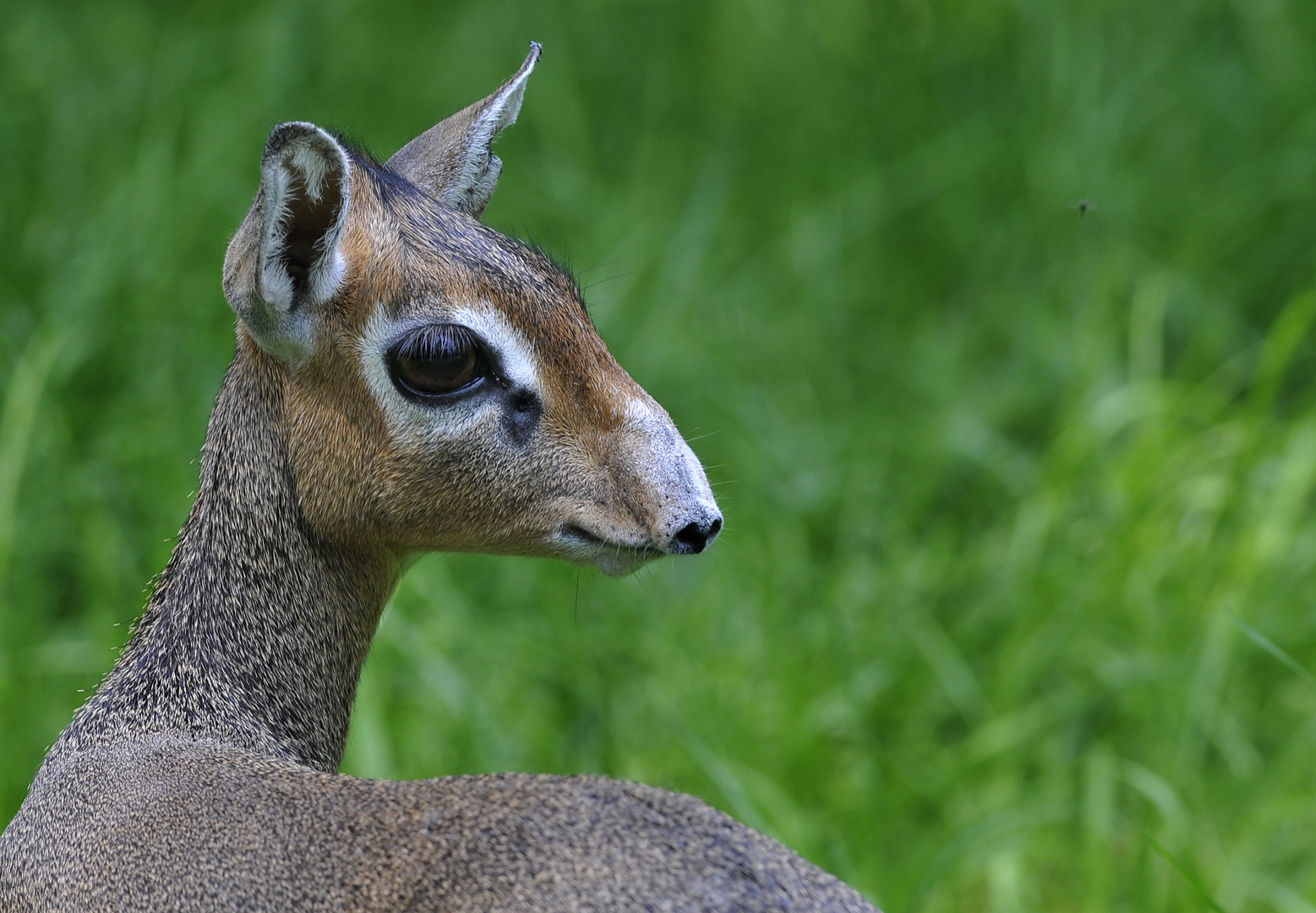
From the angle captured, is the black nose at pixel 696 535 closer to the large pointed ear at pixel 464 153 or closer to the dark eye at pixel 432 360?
the dark eye at pixel 432 360

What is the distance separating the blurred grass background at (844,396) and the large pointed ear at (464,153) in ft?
2.76

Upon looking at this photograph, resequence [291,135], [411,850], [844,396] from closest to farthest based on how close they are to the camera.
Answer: [411,850] → [291,135] → [844,396]

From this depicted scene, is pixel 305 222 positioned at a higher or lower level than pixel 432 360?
higher

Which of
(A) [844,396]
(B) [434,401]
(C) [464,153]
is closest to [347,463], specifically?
(B) [434,401]

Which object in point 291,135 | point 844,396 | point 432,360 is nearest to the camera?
point 291,135

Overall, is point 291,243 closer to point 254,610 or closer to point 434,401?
point 434,401

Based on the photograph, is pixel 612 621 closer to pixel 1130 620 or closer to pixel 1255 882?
pixel 1130 620

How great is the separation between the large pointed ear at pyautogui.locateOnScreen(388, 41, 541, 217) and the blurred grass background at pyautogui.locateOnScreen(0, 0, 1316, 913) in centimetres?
84

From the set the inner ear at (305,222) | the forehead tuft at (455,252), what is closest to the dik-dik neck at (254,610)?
the inner ear at (305,222)

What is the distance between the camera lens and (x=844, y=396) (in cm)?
511

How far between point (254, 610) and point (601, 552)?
1.58 ft

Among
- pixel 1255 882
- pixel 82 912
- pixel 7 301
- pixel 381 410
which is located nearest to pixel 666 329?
pixel 7 301

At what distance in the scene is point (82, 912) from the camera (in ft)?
5.37

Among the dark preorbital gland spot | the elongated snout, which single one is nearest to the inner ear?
the dark preorbital gland spot
